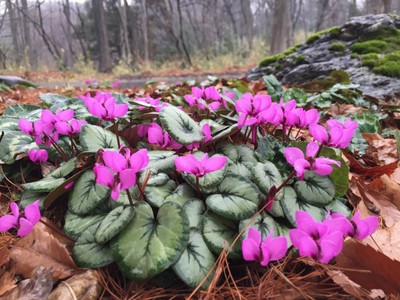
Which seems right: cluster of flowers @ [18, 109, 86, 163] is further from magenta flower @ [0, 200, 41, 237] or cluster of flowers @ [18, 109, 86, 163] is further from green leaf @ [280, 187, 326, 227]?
green leaf @ [280, 187, 326, 227]

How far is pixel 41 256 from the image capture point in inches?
42.1

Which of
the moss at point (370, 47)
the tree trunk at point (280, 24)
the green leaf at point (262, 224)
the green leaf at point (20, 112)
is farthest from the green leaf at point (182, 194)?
the tree trunk at point (280, 24)

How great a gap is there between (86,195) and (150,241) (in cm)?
29

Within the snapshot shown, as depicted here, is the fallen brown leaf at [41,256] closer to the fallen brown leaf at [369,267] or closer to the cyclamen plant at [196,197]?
the cyclamen plant at [196,197]

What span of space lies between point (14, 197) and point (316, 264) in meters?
1.15

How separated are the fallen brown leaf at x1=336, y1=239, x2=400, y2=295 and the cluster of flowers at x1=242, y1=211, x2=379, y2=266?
7 centimetres

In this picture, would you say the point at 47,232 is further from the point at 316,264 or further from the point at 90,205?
the point at 316,264

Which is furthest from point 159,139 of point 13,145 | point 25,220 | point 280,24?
point 280,24

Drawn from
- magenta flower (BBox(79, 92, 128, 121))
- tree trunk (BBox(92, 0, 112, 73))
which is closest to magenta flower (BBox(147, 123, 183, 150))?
magenta flower (BBox(79, 92, 128, 121))

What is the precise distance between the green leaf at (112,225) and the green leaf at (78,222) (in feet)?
A: 0.27

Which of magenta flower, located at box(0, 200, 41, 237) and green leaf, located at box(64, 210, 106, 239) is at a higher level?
magenta flower, located at box(0, 200, 41, 237)

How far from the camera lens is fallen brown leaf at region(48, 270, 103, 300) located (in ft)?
3.04

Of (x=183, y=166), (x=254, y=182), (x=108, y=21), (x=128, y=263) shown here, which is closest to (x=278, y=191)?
(x=254, y=182)

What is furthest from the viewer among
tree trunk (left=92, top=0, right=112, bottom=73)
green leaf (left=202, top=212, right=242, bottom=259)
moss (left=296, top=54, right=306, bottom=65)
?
tree trunk (left=92, top=0, right=112, bottom=73)
